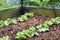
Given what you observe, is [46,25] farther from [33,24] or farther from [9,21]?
[9,21]

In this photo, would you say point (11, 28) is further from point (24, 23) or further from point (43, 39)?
point (43, 39)

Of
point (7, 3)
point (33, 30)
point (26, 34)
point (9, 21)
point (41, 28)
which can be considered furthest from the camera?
point (7, 3)

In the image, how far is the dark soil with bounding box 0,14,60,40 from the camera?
3.73 meters

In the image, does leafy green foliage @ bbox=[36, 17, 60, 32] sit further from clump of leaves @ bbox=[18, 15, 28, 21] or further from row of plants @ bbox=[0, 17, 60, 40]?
clump of leaves @ bbox=[18, 15, 28, 21]

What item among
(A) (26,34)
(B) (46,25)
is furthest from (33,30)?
(B) (46,25)

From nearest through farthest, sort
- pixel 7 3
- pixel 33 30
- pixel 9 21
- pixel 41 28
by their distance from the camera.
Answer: pixel 33 30 < pixel 41 28 < pixel 9 21 < pixel 7 3

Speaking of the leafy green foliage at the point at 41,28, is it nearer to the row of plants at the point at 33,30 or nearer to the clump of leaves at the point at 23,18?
the row of plants at the point at 33,30

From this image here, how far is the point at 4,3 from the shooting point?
605 cm

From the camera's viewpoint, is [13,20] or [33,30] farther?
[13,20]

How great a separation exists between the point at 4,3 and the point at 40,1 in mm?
1458

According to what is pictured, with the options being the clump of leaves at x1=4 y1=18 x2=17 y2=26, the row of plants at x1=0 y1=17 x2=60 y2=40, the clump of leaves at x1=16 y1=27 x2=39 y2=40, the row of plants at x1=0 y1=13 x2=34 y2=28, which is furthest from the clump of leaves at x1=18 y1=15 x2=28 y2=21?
the clump of leaves at x1=16 y1=27 x2=39 y2=40

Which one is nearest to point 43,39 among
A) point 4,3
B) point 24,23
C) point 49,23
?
point 49,23

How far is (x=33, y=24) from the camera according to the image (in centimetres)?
445

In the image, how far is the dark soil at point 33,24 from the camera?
12.2ft
